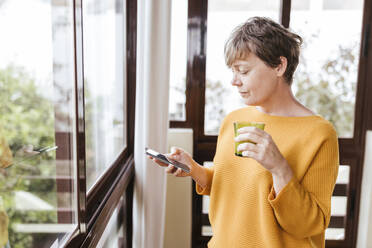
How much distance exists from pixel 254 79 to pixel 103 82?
0.73 metres

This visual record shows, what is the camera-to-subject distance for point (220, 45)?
7.54 ft

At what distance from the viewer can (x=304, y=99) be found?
243 centimetres

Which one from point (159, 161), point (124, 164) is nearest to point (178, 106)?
point (124, 164)

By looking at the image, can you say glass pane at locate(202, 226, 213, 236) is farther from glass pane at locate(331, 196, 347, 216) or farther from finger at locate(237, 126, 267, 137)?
finger at locate(237, 126, 267, 137)

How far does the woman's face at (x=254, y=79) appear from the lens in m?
0.95

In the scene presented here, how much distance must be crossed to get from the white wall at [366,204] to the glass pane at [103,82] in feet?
6.30

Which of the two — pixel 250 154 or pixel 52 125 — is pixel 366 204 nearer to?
pixel 250 154

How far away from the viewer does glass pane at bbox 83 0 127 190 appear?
1155 millimetres

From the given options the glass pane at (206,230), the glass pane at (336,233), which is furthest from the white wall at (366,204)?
the glass pane at (206,230)

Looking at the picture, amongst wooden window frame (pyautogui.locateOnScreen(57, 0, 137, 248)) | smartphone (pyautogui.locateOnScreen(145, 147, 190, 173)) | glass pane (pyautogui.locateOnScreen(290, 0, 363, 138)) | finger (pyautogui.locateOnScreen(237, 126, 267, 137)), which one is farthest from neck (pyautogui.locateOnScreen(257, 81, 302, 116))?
glass pane (pyautogui.locateOnScreen(290, 0, 363, 138))

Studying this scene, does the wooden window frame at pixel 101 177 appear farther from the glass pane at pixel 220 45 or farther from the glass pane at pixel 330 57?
the glass pane at pixel 330 57

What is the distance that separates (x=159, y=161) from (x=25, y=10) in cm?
68

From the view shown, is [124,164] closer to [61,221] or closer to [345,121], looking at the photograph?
[61,221]

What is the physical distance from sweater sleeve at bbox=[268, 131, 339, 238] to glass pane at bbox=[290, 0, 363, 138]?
5.36 feet
